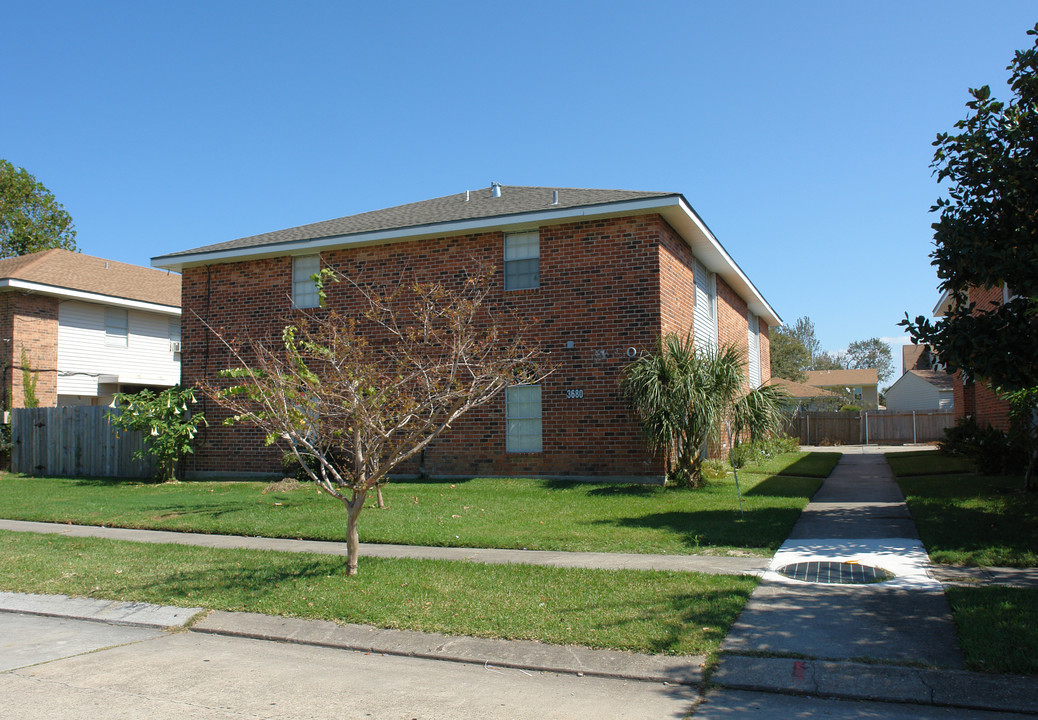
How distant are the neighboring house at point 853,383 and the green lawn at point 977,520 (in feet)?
158

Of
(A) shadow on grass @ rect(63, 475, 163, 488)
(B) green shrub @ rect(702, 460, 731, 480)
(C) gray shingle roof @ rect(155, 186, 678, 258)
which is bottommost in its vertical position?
(A) shadow on grass @ rect(63, 475, 163, 488)

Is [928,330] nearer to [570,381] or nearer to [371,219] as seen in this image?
[570,381]

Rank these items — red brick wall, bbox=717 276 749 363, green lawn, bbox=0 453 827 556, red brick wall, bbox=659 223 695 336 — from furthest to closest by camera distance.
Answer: red brick wall, bbox=717 276 749 363 < red brick wall, bbox=659 223 695 336 < green lawn, bbox=0 453 827 556

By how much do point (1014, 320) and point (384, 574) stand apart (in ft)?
23.8

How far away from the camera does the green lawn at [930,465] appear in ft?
53.2

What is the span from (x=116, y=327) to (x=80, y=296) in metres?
2.00

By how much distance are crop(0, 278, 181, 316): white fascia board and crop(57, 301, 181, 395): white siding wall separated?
1.49 feet

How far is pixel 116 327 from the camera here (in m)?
25.8

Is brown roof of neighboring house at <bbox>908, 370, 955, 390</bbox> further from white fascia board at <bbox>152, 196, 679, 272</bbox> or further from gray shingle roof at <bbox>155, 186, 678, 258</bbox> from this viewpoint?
white fascia board at <bbox>152, 196, 679, 272</bbox>

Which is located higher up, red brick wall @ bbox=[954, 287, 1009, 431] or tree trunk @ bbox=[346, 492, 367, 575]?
red brick wall @ bbox=[954, 287, 1009, 431]

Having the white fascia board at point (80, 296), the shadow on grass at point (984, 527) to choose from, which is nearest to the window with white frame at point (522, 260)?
the shadow on grass at point (984, 527)

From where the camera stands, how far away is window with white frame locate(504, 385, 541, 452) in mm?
15844

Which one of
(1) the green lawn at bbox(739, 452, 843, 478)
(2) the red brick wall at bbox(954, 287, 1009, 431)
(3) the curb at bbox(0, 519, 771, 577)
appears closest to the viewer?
(3) the curb at bbox(0, 519, 771, 577)

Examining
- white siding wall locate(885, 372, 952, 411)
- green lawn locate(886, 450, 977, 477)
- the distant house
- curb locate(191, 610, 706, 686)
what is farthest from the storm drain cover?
white siding wall locate(885, 372, 952, 411)
